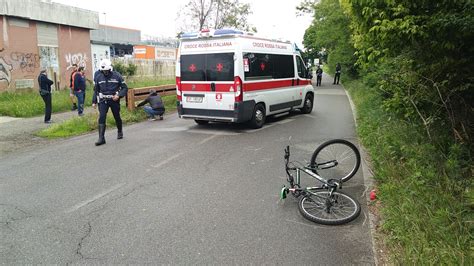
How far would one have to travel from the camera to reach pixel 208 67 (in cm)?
980

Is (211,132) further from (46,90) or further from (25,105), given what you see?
(25,105)

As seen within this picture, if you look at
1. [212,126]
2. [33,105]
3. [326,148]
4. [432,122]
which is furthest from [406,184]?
[33,105]

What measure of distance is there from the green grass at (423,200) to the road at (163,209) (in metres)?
0.39

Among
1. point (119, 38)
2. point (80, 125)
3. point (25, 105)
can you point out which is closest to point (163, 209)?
point (80, 125)

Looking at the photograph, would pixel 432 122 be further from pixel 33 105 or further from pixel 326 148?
pixel 33 105

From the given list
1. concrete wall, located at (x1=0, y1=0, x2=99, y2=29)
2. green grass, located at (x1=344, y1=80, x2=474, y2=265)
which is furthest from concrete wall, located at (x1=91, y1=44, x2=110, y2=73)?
green grass, located at (x1=344, y1=80, x2=474, y2=265)

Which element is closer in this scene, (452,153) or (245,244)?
(245,244)

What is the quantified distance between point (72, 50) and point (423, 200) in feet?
71.7

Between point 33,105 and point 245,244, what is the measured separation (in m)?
12.3

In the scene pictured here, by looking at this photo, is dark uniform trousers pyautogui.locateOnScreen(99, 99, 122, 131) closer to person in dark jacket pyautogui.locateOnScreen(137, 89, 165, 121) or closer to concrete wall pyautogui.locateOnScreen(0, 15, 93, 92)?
person in dark jacket pyautogui.locateOnScreen(137, 89, 165, 121)

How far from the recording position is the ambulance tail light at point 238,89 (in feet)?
30.8

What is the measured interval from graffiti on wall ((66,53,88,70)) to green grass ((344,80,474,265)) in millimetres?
19641

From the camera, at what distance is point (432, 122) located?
5609 mm

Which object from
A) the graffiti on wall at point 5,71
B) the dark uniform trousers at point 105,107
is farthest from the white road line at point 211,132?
the graffiti on wall at point 5,71
